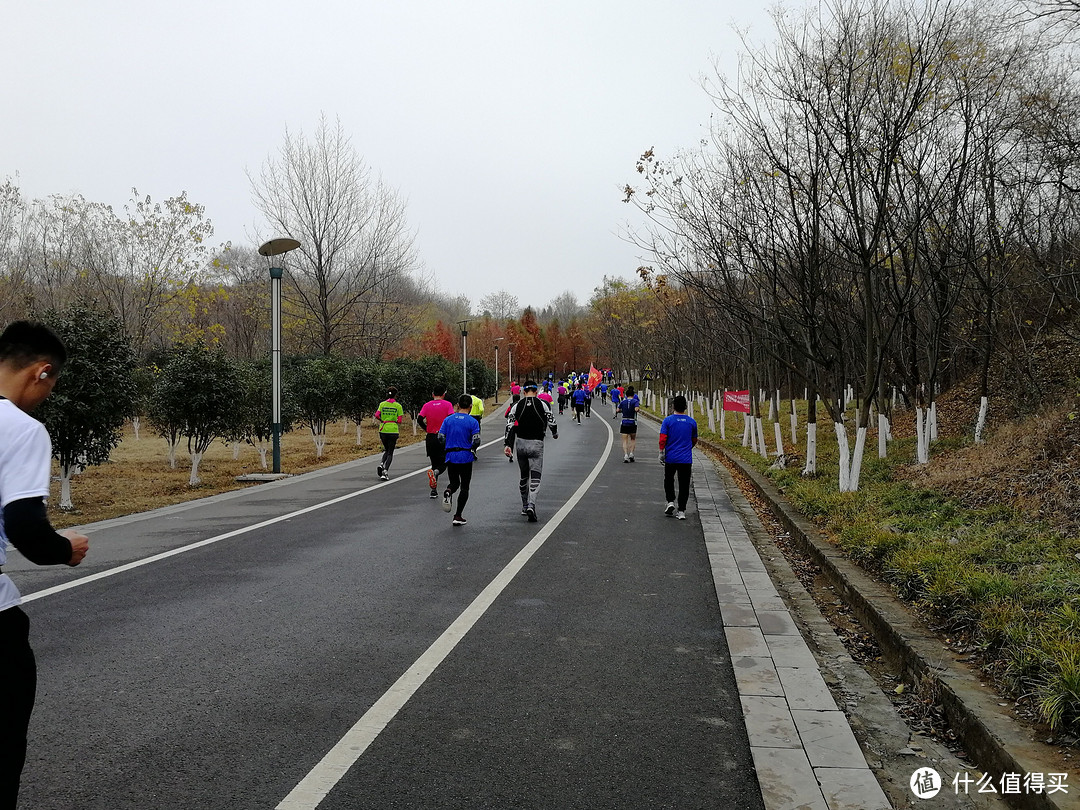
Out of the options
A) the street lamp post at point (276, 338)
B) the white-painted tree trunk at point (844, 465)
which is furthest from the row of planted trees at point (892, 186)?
the street lamp post at point (276, 338)

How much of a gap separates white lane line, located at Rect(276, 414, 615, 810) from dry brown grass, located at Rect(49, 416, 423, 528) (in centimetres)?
771

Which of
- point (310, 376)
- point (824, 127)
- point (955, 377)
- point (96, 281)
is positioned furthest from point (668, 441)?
point (96, 281)

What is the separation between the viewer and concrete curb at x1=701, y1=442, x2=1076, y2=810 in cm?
366

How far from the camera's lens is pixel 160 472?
20922 mm

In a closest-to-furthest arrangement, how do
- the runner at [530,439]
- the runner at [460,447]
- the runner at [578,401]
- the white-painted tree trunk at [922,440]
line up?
the runner at [460,447]
the runner at [530,439]
the white-painted tree trunk at [922,440]
the runner at [578,401]

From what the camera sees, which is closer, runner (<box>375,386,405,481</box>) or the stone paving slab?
the stone paving slab

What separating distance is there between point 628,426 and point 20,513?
→ 19.1 m

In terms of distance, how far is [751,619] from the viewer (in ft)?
21.4

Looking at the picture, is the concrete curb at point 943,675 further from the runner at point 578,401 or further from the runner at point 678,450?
the runner at point 578,401

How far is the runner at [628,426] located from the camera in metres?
20.8

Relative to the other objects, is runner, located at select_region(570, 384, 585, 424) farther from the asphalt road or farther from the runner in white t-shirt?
the runner in white t-shirt

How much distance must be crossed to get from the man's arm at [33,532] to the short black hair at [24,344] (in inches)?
20.4

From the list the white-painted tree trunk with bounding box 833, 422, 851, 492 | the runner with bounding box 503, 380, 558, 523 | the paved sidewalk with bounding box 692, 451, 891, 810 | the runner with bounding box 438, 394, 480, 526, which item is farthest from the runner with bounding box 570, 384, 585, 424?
the paved sidewalk with bounding box 692, 451, 891, 810

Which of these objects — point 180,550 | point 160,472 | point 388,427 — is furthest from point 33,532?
point 160,472
